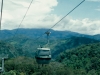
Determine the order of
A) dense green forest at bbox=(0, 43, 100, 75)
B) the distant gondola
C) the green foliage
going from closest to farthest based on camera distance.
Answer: the distant gondola, dense green forest at bbox=(0, 43, 100, 75), the green foliage

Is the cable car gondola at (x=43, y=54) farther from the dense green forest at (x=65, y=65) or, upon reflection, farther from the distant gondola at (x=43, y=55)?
the dense green forest at (x=65, y=65)

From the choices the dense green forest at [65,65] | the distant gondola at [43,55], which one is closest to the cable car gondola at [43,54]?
the distant gondola at [43,55]

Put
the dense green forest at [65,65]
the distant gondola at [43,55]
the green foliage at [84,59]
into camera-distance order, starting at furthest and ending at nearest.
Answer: the green foliage at [84,59]
the dense green forest at [65,65]
the distant gondola at [43,55]

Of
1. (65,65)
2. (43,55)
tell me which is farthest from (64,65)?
(43,55)

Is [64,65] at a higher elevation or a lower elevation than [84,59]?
lower

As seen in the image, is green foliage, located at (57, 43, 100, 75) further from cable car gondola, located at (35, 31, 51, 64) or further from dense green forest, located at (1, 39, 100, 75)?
cable car gondola, located at (35, 31, 51, 64)

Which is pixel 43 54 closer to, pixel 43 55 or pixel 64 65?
pixel 43 55

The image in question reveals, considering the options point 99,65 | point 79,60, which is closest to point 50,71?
point 99,65

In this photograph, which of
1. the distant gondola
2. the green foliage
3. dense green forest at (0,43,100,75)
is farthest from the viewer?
the green foliage

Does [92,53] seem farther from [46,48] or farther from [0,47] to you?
[46,48]

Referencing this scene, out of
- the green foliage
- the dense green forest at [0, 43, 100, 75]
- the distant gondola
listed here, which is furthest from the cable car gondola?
the green foliage

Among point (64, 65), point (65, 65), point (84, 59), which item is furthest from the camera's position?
point (84, 59)
